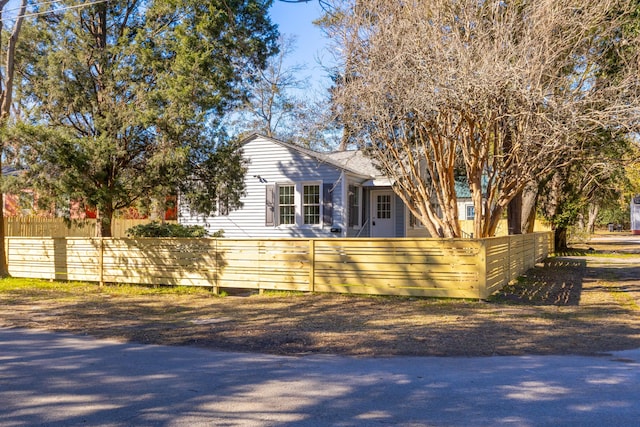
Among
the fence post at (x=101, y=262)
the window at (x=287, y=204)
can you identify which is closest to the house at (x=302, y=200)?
the window at (x=287, y=204)

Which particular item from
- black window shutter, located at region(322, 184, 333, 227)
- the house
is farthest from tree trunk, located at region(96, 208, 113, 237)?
black window shutter, located at region(322, 184, 333, 227)

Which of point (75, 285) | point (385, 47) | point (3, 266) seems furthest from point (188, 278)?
point (385, 47)

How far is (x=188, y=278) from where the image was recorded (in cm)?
1404

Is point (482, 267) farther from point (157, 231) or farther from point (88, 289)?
point (88, 289)

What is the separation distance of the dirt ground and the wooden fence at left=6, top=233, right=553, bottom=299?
0.35m

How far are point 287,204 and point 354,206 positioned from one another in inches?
94.3

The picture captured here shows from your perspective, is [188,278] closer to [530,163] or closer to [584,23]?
[530,163]

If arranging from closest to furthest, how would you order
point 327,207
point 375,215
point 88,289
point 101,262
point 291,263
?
point 291,263 → point 88,289 → point 101,262 → point 327,207 → point 375,215

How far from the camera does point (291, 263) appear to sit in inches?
518

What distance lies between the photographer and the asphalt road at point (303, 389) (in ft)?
16.1

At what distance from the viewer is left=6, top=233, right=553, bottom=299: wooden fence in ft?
38.9

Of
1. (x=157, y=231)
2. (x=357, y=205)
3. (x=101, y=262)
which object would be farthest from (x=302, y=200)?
(x=101, y=262)

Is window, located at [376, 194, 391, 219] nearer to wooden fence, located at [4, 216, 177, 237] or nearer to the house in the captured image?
the house

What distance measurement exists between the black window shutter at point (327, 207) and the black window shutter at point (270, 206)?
6.32 feet
